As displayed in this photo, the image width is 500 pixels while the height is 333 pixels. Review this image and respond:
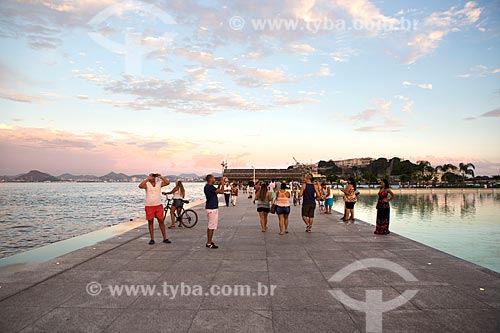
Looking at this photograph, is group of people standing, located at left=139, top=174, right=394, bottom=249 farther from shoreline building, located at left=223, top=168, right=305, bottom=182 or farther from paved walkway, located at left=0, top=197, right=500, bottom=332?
shoreline building, located at left=223, top=168, right=305, bottom=182

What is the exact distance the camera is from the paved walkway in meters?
4.13

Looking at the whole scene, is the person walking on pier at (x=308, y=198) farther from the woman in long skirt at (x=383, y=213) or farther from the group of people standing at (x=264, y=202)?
the woman in long skirt at (x=383, y=213)

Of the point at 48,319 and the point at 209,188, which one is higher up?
the point at 209,188

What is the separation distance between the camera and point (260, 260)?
7.41 metres

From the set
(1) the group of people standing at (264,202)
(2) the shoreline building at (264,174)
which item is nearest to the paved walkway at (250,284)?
(1) the group of people standing at (264,202)

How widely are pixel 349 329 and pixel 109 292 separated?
3427 mm

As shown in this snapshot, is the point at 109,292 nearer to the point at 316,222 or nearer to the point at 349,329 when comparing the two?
the point at 349,329

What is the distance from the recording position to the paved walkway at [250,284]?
4.13 meters

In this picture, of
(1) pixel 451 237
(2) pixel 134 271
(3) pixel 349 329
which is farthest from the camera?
(1) pixel 451 237

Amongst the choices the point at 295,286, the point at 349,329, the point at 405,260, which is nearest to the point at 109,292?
the point at 295,286

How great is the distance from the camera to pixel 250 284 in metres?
5.65

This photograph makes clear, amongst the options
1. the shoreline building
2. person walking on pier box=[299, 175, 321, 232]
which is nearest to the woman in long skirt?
person walking on pier box=[299, 175, 321, 232]

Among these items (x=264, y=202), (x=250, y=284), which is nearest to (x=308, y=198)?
(x=264, y=202)

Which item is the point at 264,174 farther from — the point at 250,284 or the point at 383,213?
the point at 250,284
